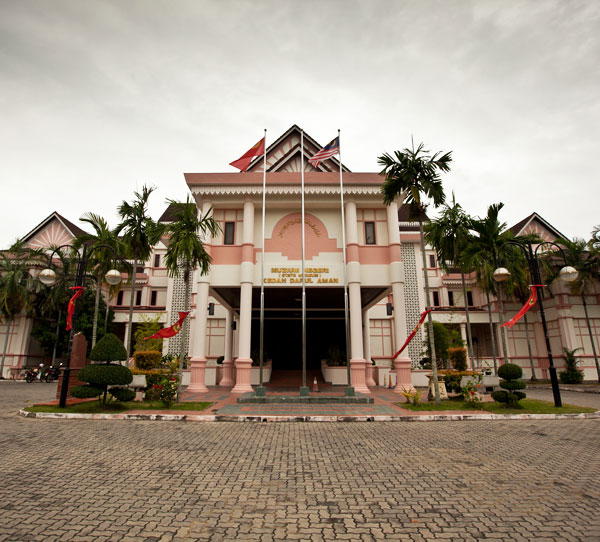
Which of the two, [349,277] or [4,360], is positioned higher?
[349,277]

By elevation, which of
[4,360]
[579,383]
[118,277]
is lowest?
[579,383]

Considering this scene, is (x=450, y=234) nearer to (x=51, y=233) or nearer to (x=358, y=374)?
(x=358, y=374)

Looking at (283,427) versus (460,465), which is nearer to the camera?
(460,465)

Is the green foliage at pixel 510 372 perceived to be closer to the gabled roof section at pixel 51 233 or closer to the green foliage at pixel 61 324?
the green foliage at pixel 61 324

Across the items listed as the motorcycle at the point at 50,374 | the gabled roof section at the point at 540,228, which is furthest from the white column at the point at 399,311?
the motorcycle at the point at 50,374

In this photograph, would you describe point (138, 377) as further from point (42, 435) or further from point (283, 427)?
point (283, 427)

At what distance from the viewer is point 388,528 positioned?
13.0ft

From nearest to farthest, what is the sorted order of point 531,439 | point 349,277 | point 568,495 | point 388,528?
point 388,528 < point 568,495 < point 531,439 < point 349,277

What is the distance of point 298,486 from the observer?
5328 millimetres

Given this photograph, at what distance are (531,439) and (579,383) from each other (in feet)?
80.3

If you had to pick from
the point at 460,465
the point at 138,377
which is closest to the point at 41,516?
the point at 460,465

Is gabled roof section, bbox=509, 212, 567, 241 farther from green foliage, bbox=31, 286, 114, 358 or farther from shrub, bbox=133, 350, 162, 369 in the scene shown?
green foliage, bbox=31, 286, 114, 358

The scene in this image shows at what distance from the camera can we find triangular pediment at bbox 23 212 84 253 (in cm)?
3562

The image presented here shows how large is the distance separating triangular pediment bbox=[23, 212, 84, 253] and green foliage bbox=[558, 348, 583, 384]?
145ft
